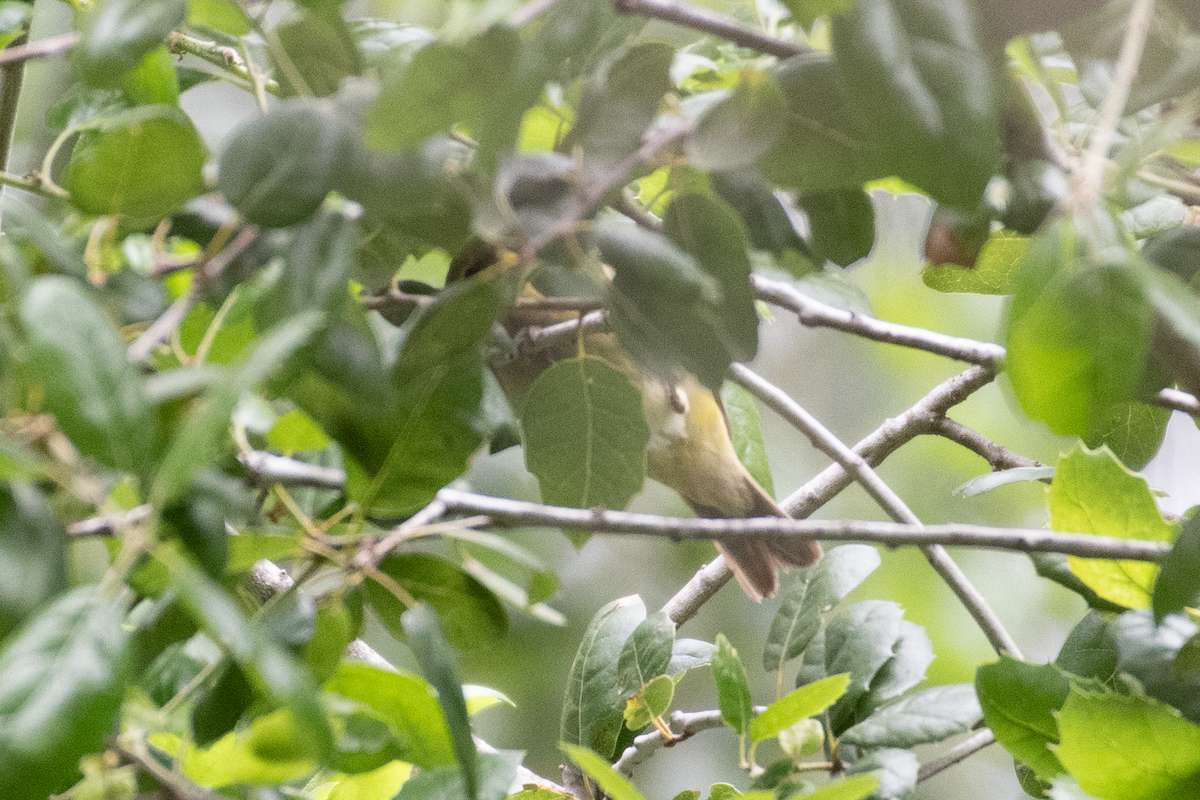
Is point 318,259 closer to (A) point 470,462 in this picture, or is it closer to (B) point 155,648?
(A) point 470,462

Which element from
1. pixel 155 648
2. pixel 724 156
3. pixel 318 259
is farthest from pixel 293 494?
pixel 724 156

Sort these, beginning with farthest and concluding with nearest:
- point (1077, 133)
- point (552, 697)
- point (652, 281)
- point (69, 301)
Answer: point (552, 697), point (1077, 133), point (652, 281), point (69, 301)

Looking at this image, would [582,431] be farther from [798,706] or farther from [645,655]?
[645,655]

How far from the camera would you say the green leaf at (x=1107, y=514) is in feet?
2.27

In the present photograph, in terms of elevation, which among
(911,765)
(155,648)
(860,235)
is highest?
(860,235)

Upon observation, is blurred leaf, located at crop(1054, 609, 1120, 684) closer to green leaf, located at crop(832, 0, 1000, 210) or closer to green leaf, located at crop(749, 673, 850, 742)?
green leaf, located at crop(749, 673, 850, 742)

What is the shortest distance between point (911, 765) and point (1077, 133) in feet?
1.65

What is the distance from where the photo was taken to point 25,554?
42cm

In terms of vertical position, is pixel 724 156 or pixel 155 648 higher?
pixel 724 156

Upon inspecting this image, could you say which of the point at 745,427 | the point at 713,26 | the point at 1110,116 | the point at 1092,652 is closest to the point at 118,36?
the point at 713,26

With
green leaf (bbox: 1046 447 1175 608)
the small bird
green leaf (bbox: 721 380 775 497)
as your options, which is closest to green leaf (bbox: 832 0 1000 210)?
green leaf (bbox: 1046 447 1175 608)

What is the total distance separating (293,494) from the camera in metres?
0.82

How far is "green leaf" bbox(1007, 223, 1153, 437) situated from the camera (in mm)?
432

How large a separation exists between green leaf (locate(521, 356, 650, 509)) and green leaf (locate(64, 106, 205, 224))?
0.82ft
